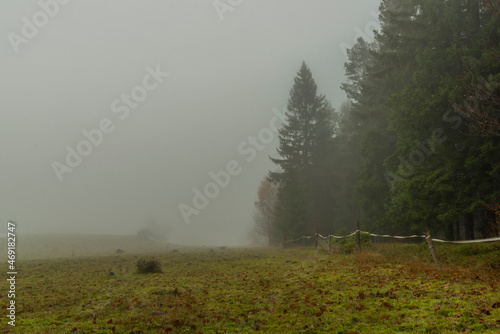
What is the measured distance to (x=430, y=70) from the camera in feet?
54.1

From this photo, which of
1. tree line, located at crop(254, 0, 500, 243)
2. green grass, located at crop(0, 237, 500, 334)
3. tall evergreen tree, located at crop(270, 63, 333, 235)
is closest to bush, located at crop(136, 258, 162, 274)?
green grass, located at crop(0, 237, 500, 334)

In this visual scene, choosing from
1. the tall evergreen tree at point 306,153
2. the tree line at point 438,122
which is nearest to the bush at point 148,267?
the tree line at point 438,122

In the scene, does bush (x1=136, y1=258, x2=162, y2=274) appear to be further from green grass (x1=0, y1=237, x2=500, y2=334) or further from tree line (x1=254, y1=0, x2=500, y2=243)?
tree line (x1=254, y1=0, x2=500, y2=243)

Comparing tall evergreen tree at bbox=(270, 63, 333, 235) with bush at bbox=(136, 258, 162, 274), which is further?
tall evergreen tree at bbox=(270, 63, 333, 235)

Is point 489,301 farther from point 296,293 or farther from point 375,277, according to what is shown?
point 296,293

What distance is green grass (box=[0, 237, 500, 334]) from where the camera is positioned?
5875 mm

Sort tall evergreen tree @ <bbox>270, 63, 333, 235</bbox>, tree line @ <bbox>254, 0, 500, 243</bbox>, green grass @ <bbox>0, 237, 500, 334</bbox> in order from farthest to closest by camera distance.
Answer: tall evergreen tree @ <bbox>270, 63, 333, 235</bbox> < tree line @ <bbox>254, 0, 500, 243</bbox> < green grass @ <bbox>0, 237, 500, 334</bbox>

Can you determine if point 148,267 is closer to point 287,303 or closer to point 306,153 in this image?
point 287,303

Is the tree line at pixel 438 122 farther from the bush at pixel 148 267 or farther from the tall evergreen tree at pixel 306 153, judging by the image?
the bush at pixel 148 267

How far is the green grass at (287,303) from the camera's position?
5.88m

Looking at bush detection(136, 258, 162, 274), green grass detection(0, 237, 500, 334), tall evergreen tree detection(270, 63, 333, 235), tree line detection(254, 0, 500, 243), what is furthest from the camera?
tall evergreen tree detection(270, 63, 333, 235)

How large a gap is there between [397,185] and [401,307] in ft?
44.2

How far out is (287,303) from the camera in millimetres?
7801

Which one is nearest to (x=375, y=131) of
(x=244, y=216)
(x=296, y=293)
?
(x=296, y=293)
